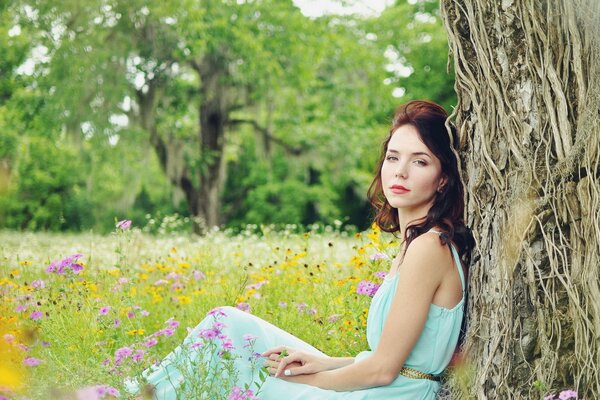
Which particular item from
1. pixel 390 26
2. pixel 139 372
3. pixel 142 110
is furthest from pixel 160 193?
pixel 139 372

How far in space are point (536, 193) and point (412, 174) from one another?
1.58 feet

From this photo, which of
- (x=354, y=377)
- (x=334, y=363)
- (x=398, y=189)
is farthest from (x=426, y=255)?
(x=334, y=363)

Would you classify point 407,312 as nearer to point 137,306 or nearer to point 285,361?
point 285,361

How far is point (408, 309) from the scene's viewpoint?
2270 mm

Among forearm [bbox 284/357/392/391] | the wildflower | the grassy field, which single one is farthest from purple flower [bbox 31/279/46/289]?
forearm [bbox 284/357/392/391]

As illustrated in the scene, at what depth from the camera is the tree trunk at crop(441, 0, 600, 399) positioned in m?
2.04

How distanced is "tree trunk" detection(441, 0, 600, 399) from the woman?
0.39 feet

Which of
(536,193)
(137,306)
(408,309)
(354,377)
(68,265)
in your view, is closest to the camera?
(536,193)

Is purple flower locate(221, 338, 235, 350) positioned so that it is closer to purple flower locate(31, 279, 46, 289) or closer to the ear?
the ear

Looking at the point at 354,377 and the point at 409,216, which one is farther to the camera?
the point at 409,216

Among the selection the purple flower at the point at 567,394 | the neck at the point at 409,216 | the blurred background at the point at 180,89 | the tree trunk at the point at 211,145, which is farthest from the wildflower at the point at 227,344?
the tree trunk at the point at 211,145

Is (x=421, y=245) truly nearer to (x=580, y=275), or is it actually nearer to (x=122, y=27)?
(x=580, y=275)

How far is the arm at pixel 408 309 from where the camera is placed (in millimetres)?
Result: 2273

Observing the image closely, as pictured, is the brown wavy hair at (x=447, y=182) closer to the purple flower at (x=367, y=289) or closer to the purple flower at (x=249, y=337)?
the purple flower at (x=249, y=337)
